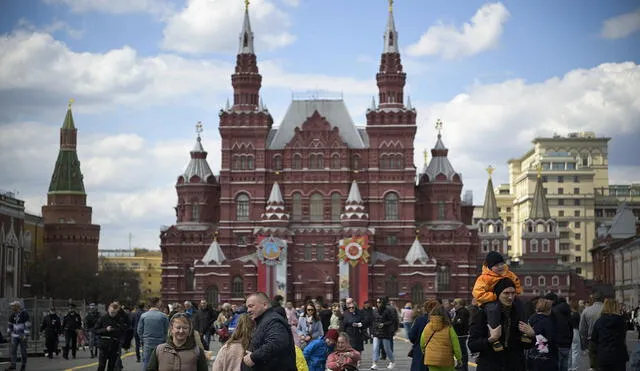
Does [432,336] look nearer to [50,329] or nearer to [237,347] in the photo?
[237,347]

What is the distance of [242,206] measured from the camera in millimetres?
102938

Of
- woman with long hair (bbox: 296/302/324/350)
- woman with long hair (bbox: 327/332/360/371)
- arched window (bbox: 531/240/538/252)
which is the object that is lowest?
woman with long hair (bbox: 327/332/360/371)

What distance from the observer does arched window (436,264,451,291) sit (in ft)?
334

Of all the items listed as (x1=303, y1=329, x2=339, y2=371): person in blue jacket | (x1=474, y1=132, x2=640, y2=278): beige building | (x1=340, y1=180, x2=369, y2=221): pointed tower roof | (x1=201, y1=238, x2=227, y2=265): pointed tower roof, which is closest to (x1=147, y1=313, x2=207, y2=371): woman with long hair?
(x1=303, y1=329, x2=339, y2=371): person in blue jacket

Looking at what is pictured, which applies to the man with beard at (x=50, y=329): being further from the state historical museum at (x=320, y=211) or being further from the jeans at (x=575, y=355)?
the state historical museum at (x=320, y=211)

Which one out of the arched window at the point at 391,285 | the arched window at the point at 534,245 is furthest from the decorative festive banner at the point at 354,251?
the arched window at the point at 534,245

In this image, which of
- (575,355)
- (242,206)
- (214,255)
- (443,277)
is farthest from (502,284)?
(242,206)

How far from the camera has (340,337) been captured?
17.8 m

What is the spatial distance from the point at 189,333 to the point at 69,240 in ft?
421

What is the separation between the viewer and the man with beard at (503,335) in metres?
12.9

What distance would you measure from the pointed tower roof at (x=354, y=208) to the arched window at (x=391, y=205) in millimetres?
3464

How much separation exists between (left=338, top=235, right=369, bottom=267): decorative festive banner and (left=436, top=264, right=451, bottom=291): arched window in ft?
27.0

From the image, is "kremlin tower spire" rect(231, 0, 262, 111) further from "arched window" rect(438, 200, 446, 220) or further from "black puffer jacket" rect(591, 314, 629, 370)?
"black puffer jacket" rect(591, 314, 629, 370)

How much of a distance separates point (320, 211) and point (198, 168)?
1291 cm
